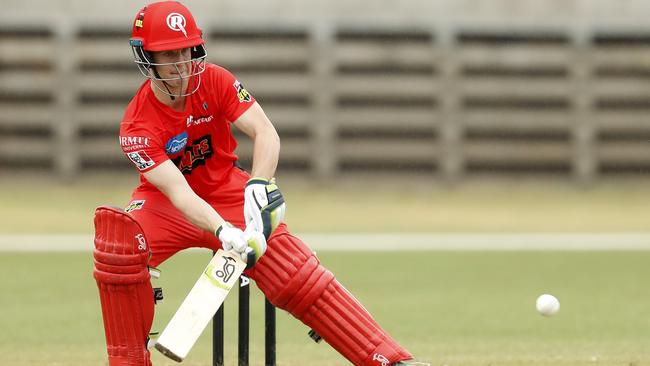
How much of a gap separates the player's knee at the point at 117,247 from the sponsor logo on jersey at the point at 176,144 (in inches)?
15.2

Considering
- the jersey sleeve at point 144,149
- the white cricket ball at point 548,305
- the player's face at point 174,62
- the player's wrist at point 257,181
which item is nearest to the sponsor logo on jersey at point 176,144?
the jersey sleeve at point 144,149

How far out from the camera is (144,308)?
17.1 ft

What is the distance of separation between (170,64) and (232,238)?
738 mm

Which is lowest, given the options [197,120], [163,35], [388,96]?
[197,120]

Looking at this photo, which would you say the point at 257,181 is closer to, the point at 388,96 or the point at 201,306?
the point at 201,306

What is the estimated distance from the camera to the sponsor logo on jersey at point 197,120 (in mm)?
5344

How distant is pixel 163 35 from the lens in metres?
5.16

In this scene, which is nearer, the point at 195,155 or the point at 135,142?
the point at 135,142

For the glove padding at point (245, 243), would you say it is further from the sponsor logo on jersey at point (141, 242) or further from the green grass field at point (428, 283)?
the green grass field at point (428, 283)

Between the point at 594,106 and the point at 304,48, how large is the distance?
3.58 metres

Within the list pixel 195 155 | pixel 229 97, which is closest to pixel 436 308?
pixel 195 155

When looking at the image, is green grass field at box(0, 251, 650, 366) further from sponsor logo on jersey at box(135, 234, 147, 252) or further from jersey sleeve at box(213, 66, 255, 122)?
jersey sleeve at box(213, 66, 255, 122)

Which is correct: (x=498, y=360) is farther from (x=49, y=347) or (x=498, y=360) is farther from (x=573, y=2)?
(x=573, y=2)

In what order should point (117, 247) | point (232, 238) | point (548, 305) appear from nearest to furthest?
point (232, 238)
point (117, 247)
point (548, 305)
